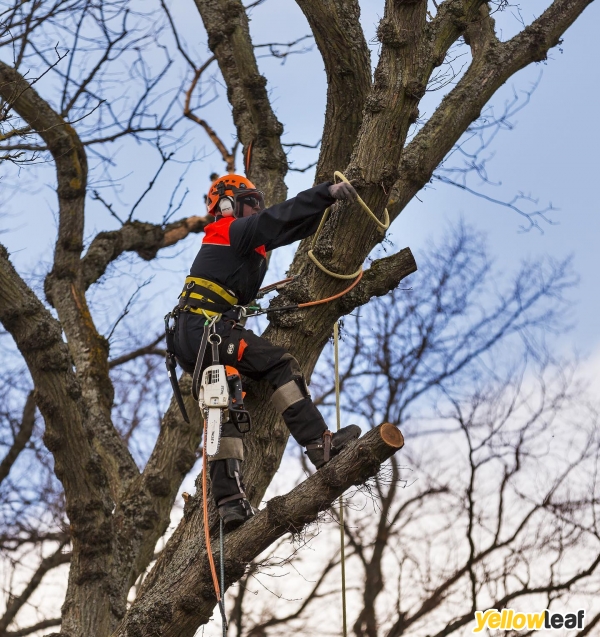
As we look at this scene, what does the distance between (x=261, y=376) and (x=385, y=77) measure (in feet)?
5.35

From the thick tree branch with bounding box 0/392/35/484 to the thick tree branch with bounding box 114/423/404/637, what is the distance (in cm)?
631

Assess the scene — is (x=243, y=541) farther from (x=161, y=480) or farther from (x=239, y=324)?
(x=161, y=480)

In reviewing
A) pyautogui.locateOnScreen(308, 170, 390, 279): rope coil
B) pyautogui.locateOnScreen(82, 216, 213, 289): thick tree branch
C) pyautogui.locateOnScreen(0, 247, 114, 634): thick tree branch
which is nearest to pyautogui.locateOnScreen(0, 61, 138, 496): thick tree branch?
pyautogui.locateOnScreen(82, 216, 213, 289): thick tree branch

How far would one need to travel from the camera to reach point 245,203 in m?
4.76

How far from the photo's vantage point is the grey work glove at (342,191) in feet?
13.6

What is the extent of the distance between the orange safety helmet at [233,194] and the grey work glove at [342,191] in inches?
29.0

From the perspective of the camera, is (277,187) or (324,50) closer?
(324,50)

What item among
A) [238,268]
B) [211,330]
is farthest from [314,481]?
[238,268]

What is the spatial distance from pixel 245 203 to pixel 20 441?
6477mm

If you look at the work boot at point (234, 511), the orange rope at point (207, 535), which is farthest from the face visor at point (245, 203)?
the work boot at point (234, 511)

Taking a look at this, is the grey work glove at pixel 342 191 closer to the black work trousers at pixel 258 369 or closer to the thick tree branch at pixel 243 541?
the black work trousers at pixel 258 369

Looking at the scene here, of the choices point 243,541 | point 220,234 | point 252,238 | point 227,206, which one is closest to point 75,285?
point 227,206

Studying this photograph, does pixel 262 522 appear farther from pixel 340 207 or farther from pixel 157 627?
pixel 340 207

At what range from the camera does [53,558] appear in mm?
9820
